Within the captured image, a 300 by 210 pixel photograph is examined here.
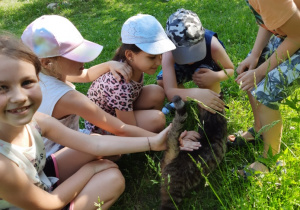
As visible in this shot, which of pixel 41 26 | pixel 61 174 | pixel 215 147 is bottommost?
pixel 61 174

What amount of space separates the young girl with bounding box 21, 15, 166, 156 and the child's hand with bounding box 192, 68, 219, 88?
918 millimetres

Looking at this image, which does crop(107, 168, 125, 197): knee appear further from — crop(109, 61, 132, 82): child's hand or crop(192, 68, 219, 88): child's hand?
crop(192, 68, 219, 88): child's hand

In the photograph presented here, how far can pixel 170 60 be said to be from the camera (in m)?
3.21

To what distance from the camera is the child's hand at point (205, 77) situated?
3.16m

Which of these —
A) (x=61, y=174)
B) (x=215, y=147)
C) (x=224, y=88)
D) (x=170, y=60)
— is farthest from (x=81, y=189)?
(x=224, y=88)

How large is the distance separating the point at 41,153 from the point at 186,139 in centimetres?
111

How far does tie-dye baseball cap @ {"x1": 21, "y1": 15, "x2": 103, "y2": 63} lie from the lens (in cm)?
248

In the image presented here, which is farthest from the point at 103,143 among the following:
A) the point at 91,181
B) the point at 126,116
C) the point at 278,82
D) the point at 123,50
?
the point at 278,82

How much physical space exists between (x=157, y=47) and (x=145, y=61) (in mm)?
203

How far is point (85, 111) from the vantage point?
2549mm

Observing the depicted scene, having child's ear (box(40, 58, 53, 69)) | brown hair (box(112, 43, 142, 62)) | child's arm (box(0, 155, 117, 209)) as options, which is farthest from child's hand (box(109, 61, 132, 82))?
child's arm (box(0, 155, 117, 209))

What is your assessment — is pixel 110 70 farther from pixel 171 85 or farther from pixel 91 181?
pixel 91 181

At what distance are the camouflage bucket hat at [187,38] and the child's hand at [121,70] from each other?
1.62 ft

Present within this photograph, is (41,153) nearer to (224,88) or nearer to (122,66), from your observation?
(122,66)
